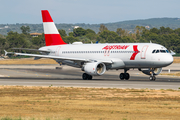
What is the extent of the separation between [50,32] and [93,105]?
3565cm

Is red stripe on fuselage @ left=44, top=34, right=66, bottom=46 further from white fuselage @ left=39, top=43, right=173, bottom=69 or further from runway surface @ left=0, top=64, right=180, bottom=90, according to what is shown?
runway surface @ left=0, top=64, right=180, bottom=90

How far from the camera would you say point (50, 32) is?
5653 cm

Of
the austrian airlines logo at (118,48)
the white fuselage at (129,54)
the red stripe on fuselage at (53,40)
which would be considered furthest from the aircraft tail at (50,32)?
the austrian airlines logo at (118,48)

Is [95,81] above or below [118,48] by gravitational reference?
below

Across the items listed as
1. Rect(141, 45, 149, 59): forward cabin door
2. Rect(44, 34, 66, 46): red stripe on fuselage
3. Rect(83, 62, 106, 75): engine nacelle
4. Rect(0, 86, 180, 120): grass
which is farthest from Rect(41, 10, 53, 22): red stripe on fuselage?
Rect(0, 86, 180, 120): grass

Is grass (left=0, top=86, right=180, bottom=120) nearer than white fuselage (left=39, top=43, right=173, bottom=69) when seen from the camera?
Yes

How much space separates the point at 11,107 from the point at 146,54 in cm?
2556

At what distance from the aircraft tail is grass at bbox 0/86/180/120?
2775cm

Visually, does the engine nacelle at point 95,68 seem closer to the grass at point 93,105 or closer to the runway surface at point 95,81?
the runway surface at point 95,81

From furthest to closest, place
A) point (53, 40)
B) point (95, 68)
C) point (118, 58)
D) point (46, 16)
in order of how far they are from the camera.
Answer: point (46, 16)
point (53, 40)
point (118, 58)
point (95, 68)

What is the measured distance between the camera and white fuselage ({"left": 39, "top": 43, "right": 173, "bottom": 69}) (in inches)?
1694

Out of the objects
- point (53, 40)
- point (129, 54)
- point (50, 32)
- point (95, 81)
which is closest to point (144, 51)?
point (129, 54)

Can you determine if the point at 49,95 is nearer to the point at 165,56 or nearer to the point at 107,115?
the point at 107,115

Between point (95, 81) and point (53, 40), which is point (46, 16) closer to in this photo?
point (53, 40)
